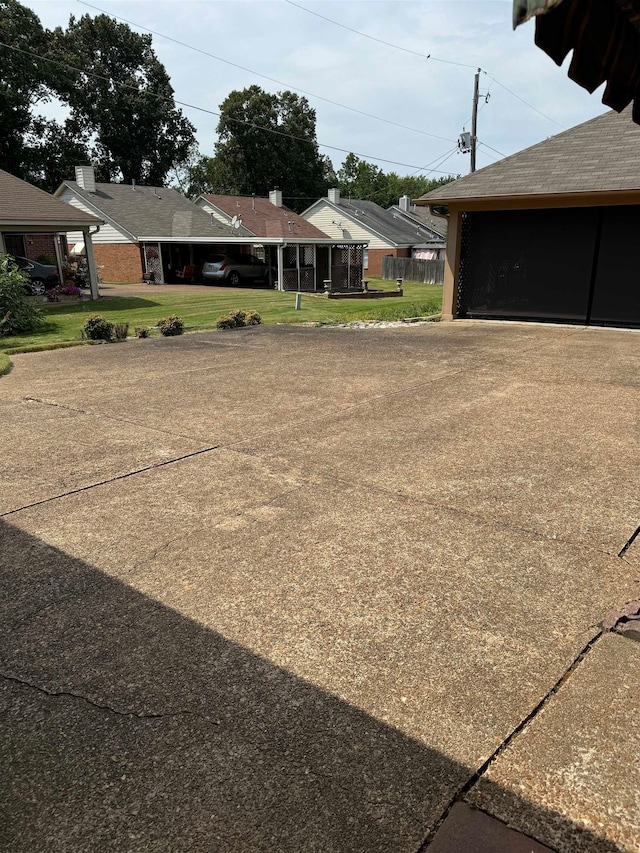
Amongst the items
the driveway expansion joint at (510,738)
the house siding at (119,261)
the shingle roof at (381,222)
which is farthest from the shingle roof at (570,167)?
the shingle roof at (381,222)

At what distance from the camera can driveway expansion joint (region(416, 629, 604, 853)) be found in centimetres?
204

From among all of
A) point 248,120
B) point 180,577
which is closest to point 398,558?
point 180,577

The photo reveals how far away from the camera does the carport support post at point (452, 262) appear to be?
16172 mm

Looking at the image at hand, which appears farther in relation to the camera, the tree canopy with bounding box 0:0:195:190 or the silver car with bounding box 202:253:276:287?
the tree canopy with bounding box 0:0:195:190

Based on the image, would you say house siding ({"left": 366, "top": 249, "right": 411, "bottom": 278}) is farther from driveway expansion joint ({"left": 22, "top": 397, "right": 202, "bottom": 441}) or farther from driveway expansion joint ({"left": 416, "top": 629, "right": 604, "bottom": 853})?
driveway expansion joint ({"left": 416, "top": 629, "right": 604, "bottom": 853})

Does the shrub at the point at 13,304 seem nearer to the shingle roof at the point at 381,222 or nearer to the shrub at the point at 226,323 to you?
the shrub at the point at 226,323

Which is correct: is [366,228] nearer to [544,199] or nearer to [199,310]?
[199,310]

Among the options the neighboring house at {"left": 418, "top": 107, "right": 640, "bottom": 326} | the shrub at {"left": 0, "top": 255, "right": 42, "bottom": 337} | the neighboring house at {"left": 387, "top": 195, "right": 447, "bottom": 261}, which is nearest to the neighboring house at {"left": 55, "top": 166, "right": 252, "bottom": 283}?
the neighboring house at {"left": 387, "top": 195, "right": 447, "bottom": 261}

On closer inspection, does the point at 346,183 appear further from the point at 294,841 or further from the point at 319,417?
the point at 294,841

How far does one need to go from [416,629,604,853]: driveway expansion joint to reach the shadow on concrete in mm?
22

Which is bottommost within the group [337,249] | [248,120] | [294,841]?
[294,841]

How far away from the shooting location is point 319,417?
7184 mm

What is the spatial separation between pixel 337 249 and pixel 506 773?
3217 centimetres

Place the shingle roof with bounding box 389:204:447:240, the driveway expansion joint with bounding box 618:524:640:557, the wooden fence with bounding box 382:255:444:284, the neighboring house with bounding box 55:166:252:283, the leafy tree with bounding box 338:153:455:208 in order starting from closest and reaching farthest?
the driveway expansion joint with bounding box 618:524:640:557
the neighboring house with bounding box 55:166:252:283
the wooden fence with bounding box 382:255:444:284
the shingle roof with bounding box 389:204:447:240
the leafy tree with bounding box 338:153:455:208
